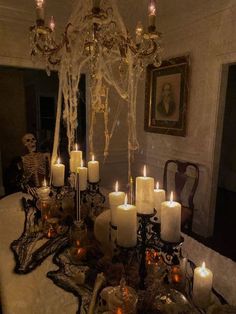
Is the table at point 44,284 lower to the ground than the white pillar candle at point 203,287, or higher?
lower

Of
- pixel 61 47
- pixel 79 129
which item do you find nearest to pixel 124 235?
pixel 61 47

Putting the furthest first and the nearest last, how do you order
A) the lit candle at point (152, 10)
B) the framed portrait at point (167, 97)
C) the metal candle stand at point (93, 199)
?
the framed portrait at point (167, 97), the metal candle stand at point (93, 199), the lit candle at point (152, 10)

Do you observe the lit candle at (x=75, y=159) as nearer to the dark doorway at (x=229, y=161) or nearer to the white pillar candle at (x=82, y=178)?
the white pillar candle at (x=82, y=178)

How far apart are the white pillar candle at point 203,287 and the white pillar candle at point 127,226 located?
28 cm

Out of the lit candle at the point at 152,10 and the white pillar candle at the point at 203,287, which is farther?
the lit candle at the point at 152,10

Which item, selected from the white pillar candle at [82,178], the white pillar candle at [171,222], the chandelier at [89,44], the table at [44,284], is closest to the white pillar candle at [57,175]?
the white pillar candle at [82,178]

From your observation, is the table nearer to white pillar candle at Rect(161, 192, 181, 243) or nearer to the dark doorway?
white pillar candle at Rect(161, 192, 181, 243)

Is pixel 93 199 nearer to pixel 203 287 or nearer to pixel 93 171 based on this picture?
pixel 93 171

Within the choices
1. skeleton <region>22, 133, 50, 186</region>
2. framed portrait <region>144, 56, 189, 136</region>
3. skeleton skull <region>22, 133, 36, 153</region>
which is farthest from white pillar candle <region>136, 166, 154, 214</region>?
framed portrait <region>144, 56, 189, 136</region>

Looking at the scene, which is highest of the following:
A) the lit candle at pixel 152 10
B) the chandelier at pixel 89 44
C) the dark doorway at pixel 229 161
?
the lit candle at pixel 152 10

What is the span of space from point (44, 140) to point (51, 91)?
1.20 meters

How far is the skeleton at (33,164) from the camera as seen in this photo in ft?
8.40

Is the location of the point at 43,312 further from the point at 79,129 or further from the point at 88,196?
the point at 79,129

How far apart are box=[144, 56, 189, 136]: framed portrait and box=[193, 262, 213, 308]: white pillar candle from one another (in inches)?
99.2
